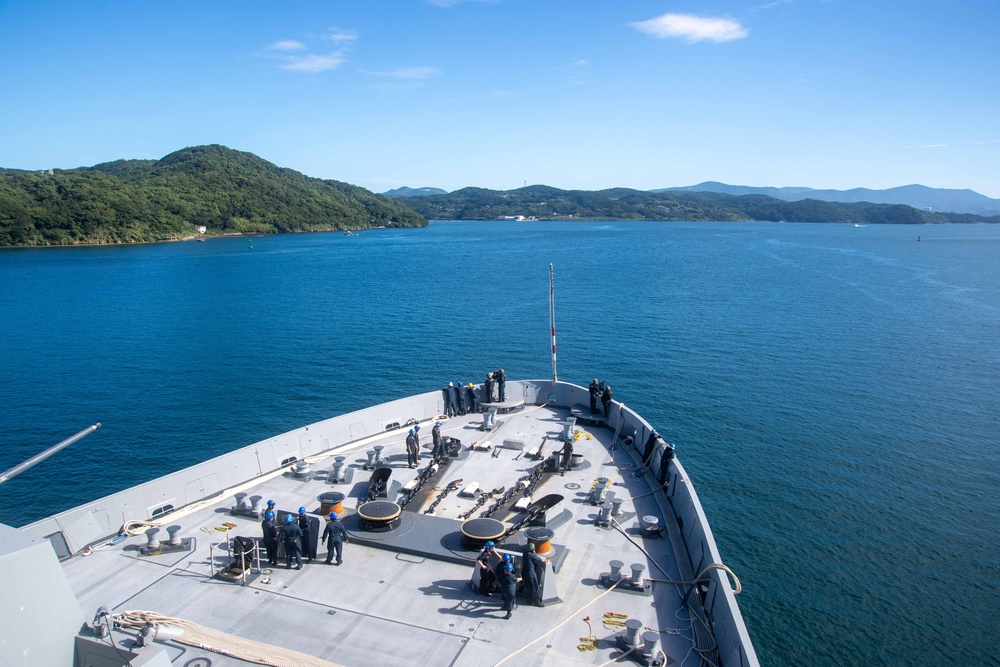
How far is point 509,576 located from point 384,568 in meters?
2.72

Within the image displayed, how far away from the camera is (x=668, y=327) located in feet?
189

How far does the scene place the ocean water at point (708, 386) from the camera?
21.3 m

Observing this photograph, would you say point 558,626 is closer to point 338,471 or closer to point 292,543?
point 292,543

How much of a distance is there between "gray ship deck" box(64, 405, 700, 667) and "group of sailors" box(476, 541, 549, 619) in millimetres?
198

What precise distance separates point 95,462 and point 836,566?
33.2 metres

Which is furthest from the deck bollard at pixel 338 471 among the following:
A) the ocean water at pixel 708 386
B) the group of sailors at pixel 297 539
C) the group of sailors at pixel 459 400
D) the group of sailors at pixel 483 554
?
the ocean water at pixel 708 386

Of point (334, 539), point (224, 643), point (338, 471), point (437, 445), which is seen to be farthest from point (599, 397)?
point (224, 643)

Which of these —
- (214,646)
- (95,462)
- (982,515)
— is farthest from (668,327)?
(214,646)

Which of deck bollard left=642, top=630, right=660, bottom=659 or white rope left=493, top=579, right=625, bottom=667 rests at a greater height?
deck bollard left=642, top=630, right=660, bottom=659

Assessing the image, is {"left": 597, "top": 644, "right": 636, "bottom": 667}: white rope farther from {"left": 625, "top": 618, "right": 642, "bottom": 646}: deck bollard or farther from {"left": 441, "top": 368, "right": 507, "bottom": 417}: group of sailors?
{"left": 441, "top": 368, "right": 507, "bottom": 417}: group of sailors

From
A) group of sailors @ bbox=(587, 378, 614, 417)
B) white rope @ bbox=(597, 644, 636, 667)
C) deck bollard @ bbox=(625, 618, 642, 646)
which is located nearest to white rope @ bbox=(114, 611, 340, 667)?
white rope @ bbox=(597, 644, 636, 667)

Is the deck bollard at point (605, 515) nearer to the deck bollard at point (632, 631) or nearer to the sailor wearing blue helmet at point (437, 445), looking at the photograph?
the deck bollard at point (632, 631)

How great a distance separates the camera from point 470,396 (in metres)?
20.4

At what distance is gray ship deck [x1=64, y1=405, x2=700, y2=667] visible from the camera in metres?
9.41
